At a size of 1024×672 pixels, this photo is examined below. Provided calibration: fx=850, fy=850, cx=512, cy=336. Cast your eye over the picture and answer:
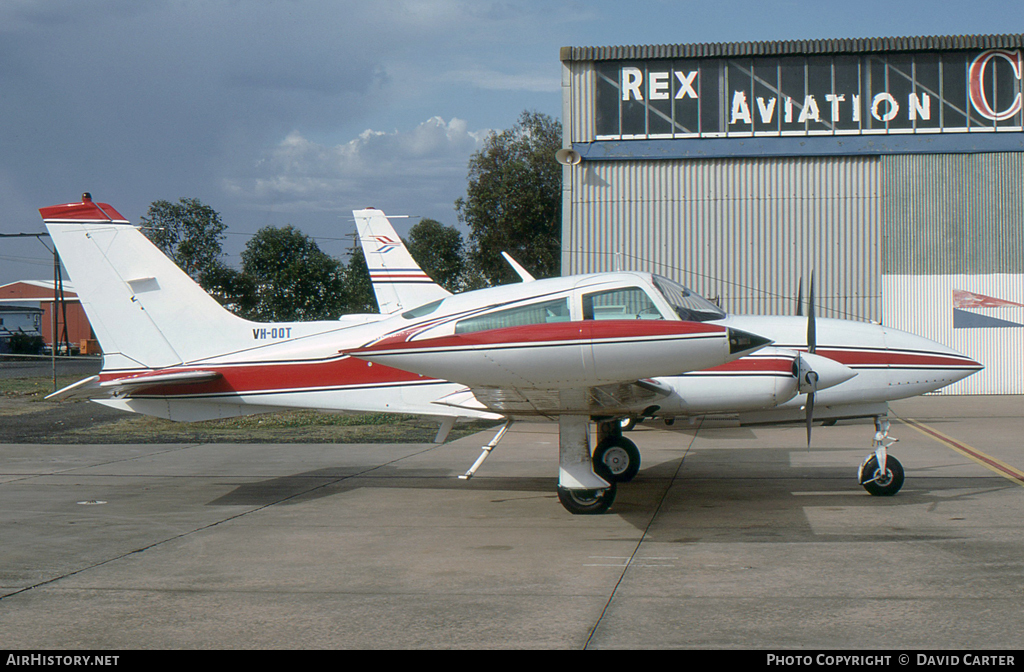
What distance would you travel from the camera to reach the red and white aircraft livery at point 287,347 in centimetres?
786

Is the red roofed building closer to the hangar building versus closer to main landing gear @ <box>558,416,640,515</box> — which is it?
the hangar building

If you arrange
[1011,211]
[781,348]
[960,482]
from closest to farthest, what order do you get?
[781,348]
[960,482]
[1011,211]

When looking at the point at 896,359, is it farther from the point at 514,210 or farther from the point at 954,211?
the point at 514,210

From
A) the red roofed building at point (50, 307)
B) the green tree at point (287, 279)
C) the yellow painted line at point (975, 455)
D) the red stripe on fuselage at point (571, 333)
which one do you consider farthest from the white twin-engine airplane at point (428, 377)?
the red roofed building at point (50, 307)

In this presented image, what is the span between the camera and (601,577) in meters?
5.80

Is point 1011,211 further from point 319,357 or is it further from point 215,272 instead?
point 215,272

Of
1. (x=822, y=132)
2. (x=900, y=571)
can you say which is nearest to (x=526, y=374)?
(x=900, y=571)

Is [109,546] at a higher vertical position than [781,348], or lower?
lower

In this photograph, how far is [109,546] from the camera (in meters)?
7.00

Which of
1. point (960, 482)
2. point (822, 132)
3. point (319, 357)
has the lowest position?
point (960, 482)

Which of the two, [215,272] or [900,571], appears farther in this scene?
[215,272]

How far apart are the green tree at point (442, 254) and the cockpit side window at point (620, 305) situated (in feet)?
155
